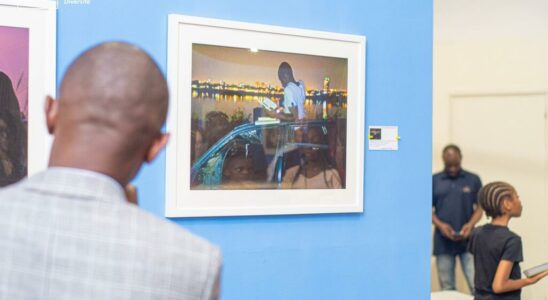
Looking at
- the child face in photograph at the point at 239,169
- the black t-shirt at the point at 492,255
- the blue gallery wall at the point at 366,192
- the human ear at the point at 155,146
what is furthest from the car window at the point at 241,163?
the human ear at the point at 155,146

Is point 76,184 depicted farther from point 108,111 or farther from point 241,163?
point 241,163

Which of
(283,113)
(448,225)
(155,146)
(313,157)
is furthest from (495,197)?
(155,146)

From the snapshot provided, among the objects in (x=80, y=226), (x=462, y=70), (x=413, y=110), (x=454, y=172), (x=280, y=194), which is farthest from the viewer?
(x=462, y=70)

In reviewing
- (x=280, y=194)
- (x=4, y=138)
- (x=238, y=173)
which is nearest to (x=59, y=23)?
(x=4, y=138)

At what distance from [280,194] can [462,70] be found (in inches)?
154

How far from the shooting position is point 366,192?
10.6 feet

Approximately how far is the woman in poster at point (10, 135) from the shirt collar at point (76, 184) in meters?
1.53

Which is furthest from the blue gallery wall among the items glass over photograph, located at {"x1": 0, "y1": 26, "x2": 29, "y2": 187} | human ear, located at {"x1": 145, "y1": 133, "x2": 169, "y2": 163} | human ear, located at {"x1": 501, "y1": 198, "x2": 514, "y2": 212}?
human ear, located at {"x1": 145, "y1": 133, "x2": 169, "y2": 163}

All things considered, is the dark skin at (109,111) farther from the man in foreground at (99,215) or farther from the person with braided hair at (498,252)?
the person with braided hair at (498,252)

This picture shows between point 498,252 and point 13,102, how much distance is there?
2514mm

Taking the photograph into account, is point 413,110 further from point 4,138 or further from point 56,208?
point 56,208

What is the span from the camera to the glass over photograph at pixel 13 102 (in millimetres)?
2408

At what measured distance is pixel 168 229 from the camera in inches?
40.2

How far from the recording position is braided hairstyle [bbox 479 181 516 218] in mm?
3518
